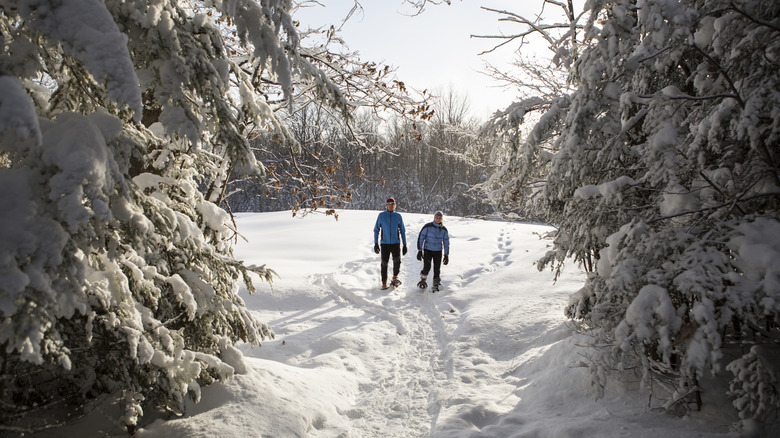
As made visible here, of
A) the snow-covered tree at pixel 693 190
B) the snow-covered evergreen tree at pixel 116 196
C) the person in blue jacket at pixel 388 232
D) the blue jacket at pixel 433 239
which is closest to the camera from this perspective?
the snow-covered evergreen tree at pixel 116 196

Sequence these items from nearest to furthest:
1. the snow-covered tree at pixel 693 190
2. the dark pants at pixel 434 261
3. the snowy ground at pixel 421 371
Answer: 1. the snow-covered tree at pixel 693 190
2. the snowy ground at pixel 421 371
3. the dark pants at pixel 434 261

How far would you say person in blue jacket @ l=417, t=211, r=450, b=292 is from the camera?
27.4 feet

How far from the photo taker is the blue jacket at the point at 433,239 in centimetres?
844

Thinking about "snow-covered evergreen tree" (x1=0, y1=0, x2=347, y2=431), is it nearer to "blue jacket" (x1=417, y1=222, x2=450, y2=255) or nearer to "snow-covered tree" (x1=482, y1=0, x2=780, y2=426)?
"snow-covered tree" (x1=482, y1=0, x2=780, y2=426)

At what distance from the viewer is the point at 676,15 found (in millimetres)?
2461

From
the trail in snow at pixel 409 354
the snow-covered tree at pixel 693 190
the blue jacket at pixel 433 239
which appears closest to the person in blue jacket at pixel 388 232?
the blue jacket at pixel 433 239

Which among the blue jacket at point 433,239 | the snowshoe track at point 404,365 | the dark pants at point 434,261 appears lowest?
the snowshoe track at point 404,365

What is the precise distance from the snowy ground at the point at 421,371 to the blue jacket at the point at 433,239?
2.96 feet

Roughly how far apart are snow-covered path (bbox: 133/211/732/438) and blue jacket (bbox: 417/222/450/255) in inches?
36.8

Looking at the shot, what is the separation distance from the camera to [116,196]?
192 centimetres

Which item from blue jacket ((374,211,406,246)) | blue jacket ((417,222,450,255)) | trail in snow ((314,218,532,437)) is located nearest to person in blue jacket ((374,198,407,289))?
blue jacket ((374,211,406,246))

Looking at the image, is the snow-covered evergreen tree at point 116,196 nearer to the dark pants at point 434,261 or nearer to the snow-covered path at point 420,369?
the snow-covered path at point 420,369

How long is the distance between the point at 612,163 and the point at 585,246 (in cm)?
96

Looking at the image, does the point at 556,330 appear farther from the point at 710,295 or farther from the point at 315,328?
the point at 315,328
